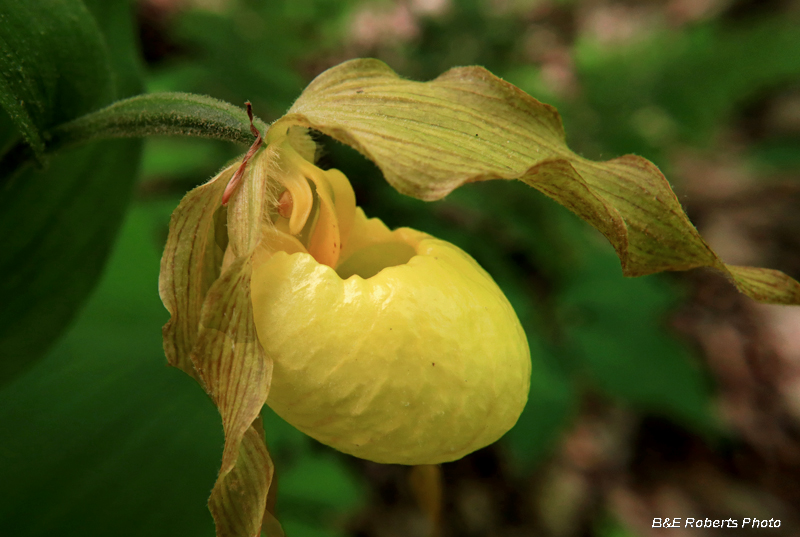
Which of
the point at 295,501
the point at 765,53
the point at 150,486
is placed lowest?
the point at 295,501

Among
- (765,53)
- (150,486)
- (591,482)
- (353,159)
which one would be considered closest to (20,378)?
(150,486)

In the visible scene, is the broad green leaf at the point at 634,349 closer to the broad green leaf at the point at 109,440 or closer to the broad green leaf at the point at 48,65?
the broad green leaf at the point at 109,440

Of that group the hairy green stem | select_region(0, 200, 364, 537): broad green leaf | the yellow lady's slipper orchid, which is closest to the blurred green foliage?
select_region(0, 200, 364, 537): broad green leaf

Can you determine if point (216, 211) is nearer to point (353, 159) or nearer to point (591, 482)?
point (353, 159)

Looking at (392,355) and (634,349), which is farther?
(634,349)

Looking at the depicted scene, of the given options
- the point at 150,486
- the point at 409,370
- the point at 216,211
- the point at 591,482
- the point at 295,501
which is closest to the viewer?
the point at 409,370

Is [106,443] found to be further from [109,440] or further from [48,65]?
[48,65]

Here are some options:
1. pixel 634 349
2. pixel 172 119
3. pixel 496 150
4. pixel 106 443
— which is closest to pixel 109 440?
pixel 106 443
